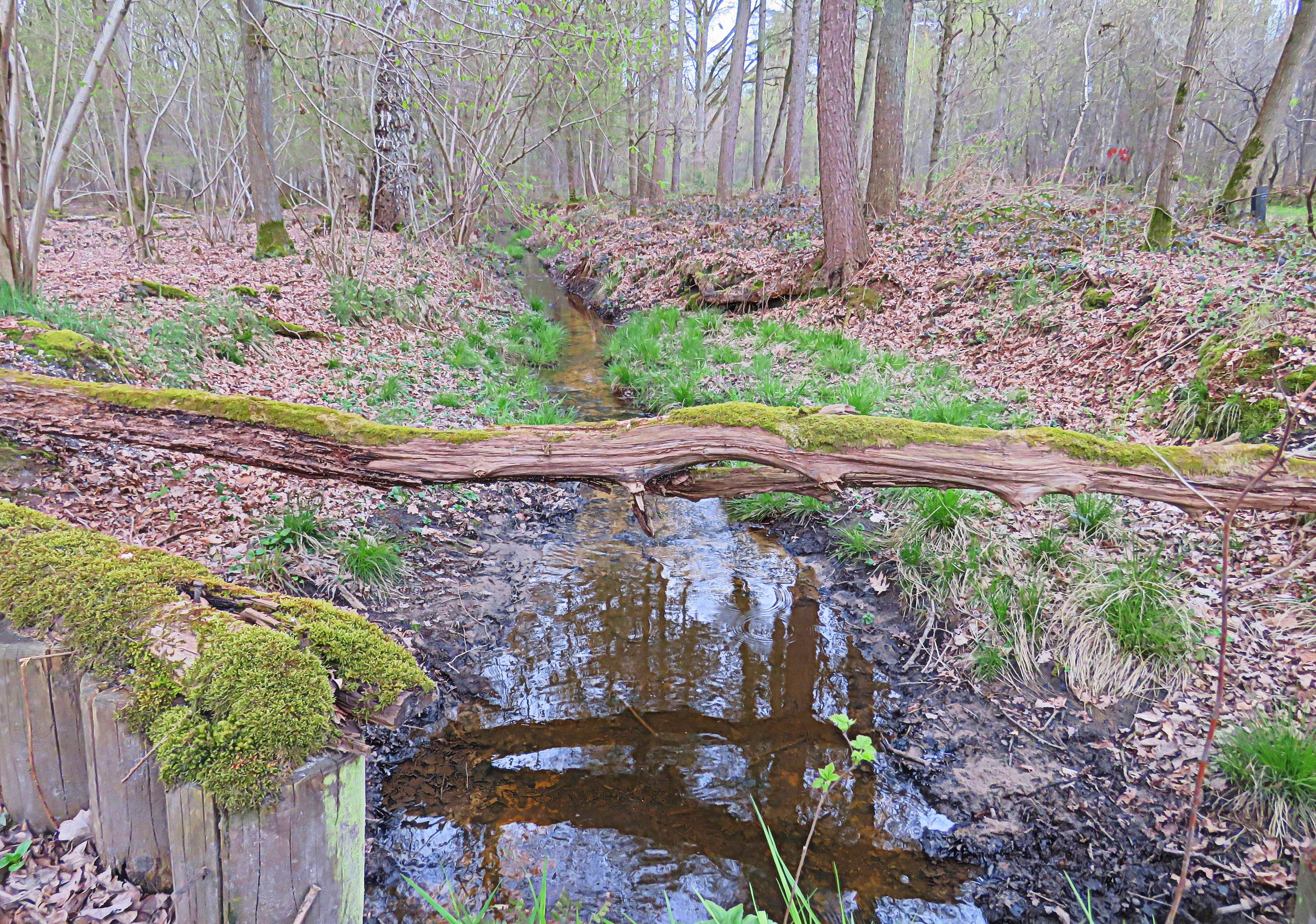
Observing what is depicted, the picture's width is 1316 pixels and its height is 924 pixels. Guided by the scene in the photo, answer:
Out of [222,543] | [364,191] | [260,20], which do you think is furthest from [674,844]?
[364,191]

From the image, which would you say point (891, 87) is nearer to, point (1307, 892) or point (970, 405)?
point (970, 405)

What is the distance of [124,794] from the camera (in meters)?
1.88

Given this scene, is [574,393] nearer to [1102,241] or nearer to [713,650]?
[713,650]

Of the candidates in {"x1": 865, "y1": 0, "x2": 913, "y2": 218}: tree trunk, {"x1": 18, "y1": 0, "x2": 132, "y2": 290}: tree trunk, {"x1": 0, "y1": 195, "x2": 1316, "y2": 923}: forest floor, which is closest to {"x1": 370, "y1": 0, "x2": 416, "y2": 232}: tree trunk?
{"x1": 0, "y1": 195, "x2": 1316, "y2": 923}: forest floor

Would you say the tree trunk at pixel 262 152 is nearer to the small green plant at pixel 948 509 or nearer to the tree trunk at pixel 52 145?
the tree trunk at pixel 52 145

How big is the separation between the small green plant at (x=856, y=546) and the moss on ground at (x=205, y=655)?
11.8ft

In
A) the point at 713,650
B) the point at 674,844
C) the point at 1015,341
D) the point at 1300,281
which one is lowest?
the point at 674,844

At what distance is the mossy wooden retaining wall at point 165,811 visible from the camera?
168 cm

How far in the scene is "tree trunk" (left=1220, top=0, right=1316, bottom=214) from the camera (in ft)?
25.2

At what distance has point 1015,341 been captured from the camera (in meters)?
7.45

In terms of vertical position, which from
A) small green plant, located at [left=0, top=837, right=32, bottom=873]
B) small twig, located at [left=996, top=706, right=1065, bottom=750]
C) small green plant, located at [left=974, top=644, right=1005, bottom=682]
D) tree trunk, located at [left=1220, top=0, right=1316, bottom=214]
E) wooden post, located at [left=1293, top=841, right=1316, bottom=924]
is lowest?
small twig, located at [left=996, top=706, right=1065, bottom=750]

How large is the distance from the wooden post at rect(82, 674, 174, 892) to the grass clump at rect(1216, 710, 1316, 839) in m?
4.05

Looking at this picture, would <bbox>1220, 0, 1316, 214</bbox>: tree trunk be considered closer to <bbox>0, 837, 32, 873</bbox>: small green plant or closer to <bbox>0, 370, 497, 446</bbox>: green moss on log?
<bbox>0, 370, 497, 446</bbox>: green moss on log

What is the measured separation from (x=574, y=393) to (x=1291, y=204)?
640 inches
